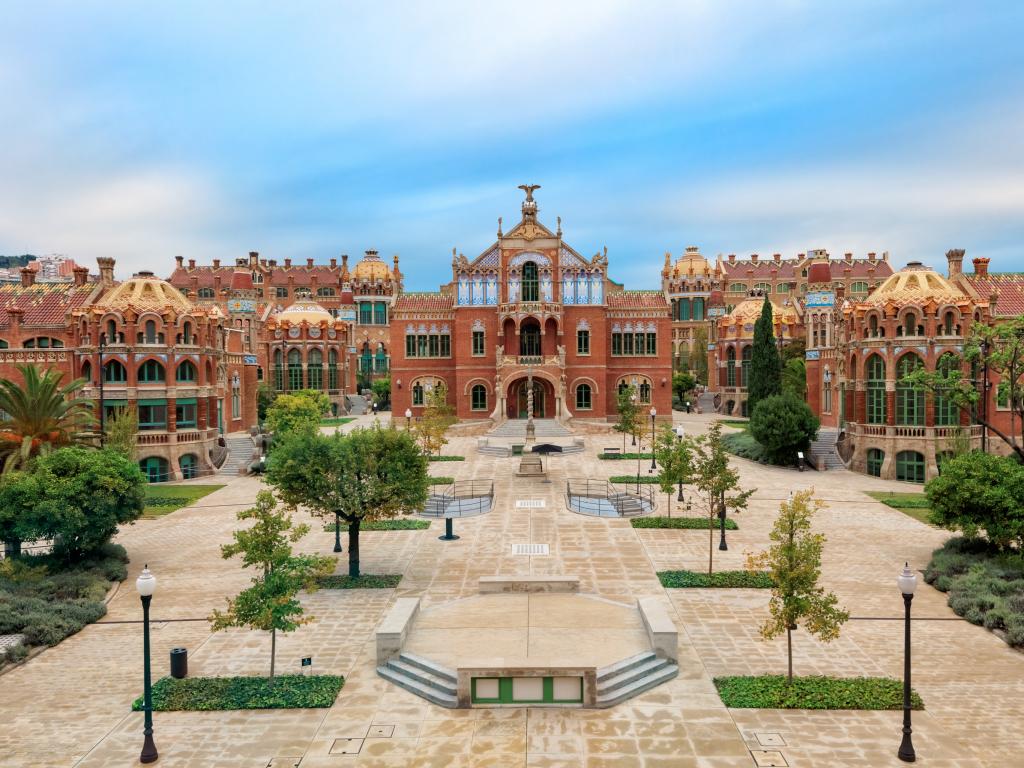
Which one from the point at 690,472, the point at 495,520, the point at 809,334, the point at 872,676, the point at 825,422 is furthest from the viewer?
the point at 809,334

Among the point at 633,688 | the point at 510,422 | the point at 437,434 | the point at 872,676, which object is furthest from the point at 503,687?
the point at 510,422

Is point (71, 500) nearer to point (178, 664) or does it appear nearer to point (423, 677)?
point (178, 664)

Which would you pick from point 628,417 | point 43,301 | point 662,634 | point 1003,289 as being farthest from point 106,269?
point 1003,289

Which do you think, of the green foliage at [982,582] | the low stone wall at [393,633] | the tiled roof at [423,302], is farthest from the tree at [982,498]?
the tiled roof at [423,302]

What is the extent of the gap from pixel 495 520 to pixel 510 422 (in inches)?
1026

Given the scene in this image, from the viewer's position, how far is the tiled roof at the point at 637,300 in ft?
201

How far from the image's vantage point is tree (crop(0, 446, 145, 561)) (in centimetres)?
2247

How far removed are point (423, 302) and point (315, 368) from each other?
68.9 ft

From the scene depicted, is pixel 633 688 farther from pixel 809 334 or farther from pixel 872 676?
pixel 809 334

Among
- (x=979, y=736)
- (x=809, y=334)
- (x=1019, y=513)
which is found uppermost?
(x=809, y=334)

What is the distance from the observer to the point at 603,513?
104ft

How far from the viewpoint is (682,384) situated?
83625 millimetres

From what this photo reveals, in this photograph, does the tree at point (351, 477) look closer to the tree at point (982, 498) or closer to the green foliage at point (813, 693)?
the green foliage at point (813, 693)

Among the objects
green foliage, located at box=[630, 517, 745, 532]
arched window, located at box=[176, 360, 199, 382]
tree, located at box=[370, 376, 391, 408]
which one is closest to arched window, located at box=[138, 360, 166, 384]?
arched window, located at box=[176, 360, 199, 382]
